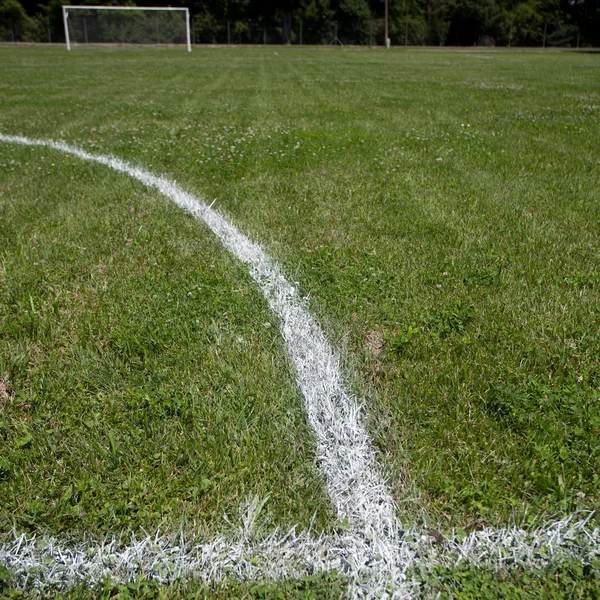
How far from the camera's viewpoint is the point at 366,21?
5559 cm

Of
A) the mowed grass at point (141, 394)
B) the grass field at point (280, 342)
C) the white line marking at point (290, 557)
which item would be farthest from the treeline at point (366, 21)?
the white line marking at point (290, 557)

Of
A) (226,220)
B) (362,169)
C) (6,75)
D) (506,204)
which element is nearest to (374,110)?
(362,169)

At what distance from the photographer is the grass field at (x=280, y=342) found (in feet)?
5.95

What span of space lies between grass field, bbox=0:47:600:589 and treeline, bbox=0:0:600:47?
51622 mm

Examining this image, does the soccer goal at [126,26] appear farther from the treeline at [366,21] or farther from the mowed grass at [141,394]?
the mowed grass at [141,394]

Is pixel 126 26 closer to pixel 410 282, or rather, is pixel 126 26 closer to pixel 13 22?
pixel 13 22

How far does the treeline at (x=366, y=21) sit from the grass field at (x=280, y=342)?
169 feet

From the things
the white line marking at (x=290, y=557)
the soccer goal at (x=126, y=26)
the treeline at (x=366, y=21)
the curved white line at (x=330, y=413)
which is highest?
the treeline at (x=366, y=21)

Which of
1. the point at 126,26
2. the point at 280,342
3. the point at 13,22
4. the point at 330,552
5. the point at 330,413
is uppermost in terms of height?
the point at 13,22

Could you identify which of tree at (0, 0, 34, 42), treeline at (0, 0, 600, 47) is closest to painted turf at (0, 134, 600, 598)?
treeline at (0, 0, 600, 47)

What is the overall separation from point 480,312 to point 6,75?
18982 mm

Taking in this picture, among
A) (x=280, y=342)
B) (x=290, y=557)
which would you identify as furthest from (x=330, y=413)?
(x=290, y=557)

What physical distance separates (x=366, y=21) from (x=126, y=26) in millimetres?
30212

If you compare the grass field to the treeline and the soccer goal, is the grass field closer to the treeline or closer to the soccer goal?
the soccer goal
